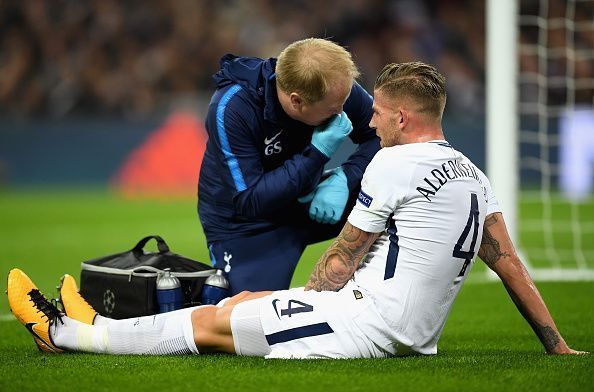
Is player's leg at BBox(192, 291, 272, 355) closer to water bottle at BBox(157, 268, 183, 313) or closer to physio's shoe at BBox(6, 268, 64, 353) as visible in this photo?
water bottle at BBox(157, 268, 183, 313)

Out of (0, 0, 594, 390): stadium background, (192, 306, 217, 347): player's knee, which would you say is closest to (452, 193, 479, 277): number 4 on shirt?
(192, 306, 217, 347): player's knee

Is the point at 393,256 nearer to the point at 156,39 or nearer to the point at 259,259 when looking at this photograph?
the point at 259,259

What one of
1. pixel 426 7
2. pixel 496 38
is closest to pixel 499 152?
pixel 496 38

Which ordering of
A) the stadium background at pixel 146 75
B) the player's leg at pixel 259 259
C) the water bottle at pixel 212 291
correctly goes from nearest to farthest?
the water bottle at pixel 212 291 < the player's leg at pixel 259 259 < the stadium background at pixel 146 75

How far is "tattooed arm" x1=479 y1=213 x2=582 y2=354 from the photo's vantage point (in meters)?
4.34

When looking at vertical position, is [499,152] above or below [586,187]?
above

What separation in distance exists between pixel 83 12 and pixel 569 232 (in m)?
11.4

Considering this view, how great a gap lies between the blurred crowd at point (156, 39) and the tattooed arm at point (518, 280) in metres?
13.4

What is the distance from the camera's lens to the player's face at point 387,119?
160 inches

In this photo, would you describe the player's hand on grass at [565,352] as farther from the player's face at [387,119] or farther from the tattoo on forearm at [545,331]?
the player's face at [387,119]

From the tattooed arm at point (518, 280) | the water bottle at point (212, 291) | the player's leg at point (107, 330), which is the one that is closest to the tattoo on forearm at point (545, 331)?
the tattooed arm at point (518, 280)

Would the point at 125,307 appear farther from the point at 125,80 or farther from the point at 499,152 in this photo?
the point at 125,80

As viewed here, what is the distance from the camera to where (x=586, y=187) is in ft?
46.9

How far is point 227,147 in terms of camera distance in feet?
15.6
